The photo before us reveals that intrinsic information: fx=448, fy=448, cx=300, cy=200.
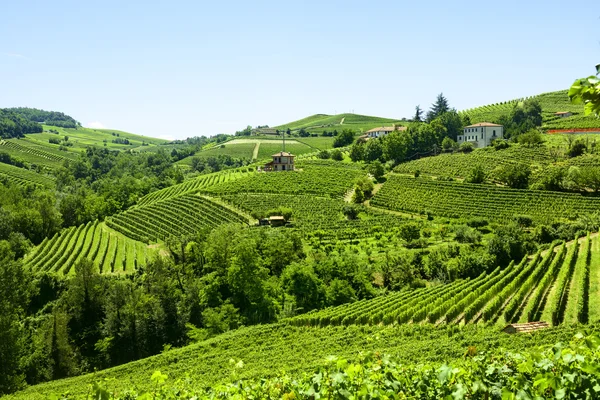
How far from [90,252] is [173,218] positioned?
14.4m

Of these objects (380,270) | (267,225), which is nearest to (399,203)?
(267,225)

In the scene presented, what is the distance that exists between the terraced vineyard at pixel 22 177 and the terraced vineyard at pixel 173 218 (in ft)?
153

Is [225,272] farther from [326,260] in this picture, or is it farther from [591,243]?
[591,243]

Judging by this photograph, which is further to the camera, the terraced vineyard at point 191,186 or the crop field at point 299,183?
the terraced vineyard at point 191,186

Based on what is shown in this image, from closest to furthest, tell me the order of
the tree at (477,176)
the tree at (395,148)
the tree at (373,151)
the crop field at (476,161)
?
the tree at (477,176), the crop field at (476,161), the tree at (395,148), the tree at (373,151)

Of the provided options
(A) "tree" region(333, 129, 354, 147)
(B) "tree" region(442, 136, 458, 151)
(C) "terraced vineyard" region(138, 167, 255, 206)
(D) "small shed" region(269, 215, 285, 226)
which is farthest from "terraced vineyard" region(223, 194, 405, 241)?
(A) "tree" region(333, 129, 354, 147)

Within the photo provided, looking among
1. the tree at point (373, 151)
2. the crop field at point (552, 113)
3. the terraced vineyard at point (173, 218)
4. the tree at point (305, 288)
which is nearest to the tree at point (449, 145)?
the tree at point (373, 151)

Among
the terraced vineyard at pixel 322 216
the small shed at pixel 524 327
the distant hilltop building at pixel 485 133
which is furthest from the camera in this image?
the distant hilltop building at pixel 485 133

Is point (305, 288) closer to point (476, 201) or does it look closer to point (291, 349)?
point (291, 349)

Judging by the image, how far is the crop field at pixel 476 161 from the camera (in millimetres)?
82375

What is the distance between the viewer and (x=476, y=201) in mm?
68375

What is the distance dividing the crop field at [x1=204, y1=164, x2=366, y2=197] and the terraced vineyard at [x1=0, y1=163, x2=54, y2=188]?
2327 inches

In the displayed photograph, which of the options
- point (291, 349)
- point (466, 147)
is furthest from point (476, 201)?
point (291, 349)

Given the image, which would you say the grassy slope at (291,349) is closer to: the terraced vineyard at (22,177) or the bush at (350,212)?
the bush at (350,212)
